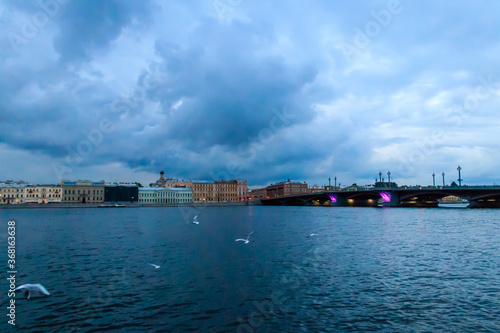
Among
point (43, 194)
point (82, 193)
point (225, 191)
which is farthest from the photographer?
point (225, 191)

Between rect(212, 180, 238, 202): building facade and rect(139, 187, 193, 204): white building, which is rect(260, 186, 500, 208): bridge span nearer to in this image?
rect(212, 180, 238, 202): building facade

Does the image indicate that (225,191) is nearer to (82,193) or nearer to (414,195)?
(82,193)

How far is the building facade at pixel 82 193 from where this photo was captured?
450 ft

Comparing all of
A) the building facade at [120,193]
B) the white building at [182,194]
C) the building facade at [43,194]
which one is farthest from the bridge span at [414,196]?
the building facade at [43,194]

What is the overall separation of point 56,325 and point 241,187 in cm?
17388

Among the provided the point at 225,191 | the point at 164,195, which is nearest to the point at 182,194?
the point at 164,195

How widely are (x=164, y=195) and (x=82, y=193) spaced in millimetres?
34520

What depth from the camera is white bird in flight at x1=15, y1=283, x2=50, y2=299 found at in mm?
Answer: 11708

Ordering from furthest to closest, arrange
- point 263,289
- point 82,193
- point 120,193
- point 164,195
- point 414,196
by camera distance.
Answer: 1. point 164,195
2. point 120,193
3. point 82,193
4. point 414,196
5. point 263,289

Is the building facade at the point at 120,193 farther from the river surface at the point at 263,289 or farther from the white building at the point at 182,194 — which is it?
the river surface at the point at 263,289

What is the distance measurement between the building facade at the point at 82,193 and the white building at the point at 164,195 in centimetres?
1861

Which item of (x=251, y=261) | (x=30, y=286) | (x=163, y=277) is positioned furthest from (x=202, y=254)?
(x=30, y=286)

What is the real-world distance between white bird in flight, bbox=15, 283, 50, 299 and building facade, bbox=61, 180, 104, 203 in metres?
138

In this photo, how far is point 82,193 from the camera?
5433 inches
